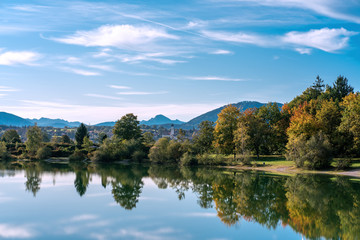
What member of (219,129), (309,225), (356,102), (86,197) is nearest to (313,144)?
(356,102)

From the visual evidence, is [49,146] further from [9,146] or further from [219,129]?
[219,129]

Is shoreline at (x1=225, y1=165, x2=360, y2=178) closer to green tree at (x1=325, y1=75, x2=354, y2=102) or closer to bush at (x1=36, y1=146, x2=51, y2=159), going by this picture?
green tree at (x1=325, y1=75, x2=354, y2=102)

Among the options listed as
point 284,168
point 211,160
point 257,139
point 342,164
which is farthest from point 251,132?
point 342,164

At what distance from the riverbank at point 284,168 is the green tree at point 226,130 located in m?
3.84

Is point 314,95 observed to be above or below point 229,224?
above

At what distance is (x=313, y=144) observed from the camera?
1789 inches

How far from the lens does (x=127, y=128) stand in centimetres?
7731

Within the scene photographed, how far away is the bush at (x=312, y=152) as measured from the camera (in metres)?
45.3

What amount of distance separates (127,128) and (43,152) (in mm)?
19652

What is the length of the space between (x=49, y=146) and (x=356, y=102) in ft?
225

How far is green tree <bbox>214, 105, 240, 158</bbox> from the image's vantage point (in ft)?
194

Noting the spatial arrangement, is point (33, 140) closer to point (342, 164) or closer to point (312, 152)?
point (312, 152)

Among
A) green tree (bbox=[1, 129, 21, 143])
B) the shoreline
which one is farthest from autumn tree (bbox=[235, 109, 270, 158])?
green tree (bbox=[1, 129, 21, 143])

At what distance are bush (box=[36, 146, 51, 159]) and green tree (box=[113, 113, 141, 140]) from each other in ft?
51.6
